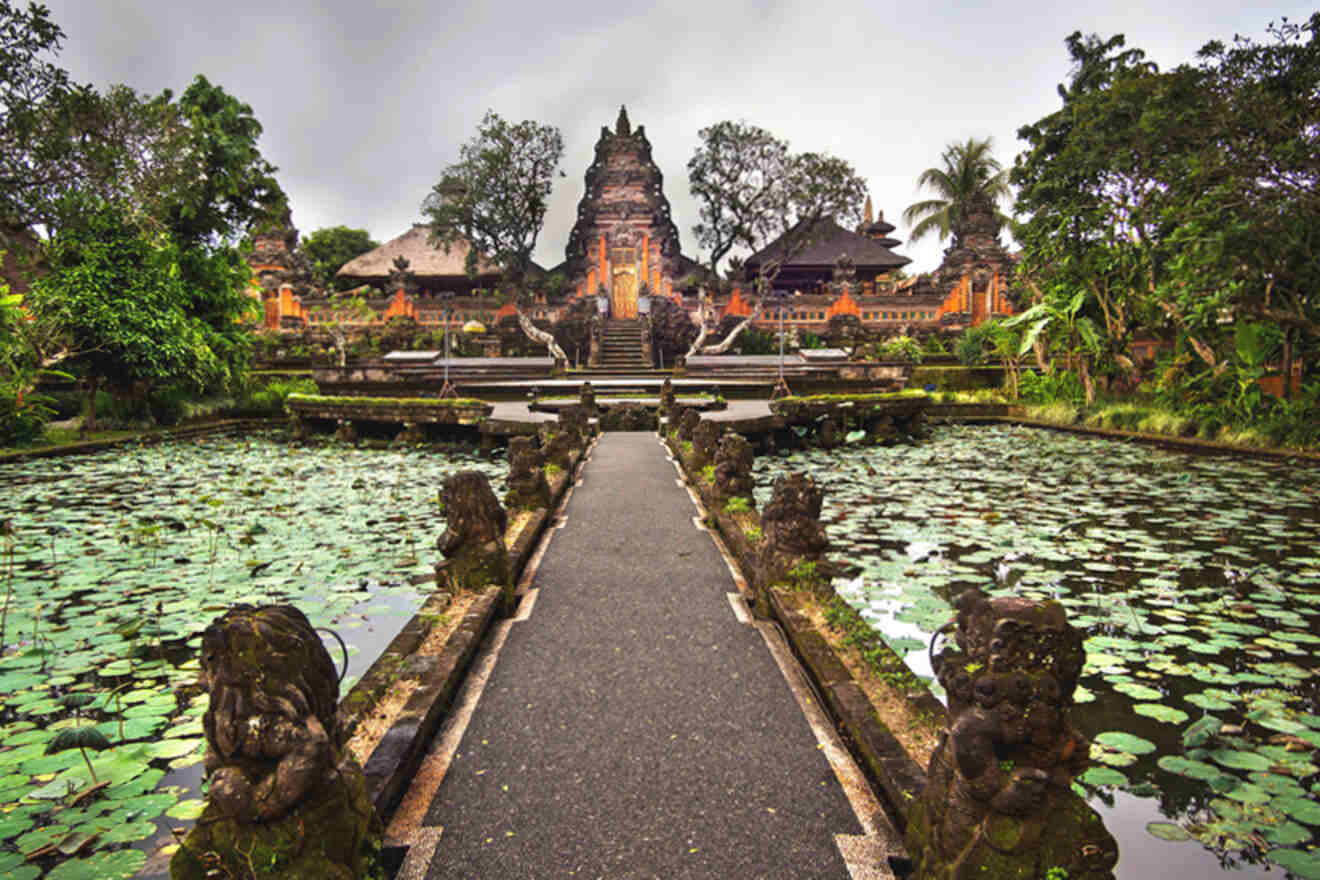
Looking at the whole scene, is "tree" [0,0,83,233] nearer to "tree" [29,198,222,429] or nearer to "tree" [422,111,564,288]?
"tree" [29,198,222,429]

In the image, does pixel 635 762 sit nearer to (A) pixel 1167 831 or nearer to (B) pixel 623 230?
(A) pixel 1167 831

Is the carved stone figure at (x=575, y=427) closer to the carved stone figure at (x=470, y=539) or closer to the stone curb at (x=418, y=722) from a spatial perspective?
the carved stone figure at (x=470, y=539)

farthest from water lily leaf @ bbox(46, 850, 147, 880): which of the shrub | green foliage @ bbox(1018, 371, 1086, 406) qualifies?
green foliage @ bbox(1018, 371, 1086, 406)

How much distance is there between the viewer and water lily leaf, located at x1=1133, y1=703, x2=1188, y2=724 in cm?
275

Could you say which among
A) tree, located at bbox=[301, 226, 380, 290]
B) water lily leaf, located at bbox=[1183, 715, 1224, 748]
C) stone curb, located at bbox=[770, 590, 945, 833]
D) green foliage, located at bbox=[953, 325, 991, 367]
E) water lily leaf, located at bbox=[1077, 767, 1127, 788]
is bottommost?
water lily leaf, located at bbox=[1077, 767, 1127, 788]

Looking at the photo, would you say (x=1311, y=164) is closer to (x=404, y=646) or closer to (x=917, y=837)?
(x=917, y=837)

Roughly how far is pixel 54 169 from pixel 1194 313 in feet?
61.7

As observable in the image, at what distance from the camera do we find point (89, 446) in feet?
36.9

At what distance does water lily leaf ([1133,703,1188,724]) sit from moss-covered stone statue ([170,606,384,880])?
2958 mm

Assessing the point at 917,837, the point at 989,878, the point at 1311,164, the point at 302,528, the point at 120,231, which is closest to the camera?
the point at 989,878

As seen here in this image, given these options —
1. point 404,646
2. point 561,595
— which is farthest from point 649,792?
point 561,595

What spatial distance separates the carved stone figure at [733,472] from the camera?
5.79 meters

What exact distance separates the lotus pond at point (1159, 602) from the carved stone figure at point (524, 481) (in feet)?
8.41

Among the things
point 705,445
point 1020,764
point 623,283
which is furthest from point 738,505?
point 623,283
